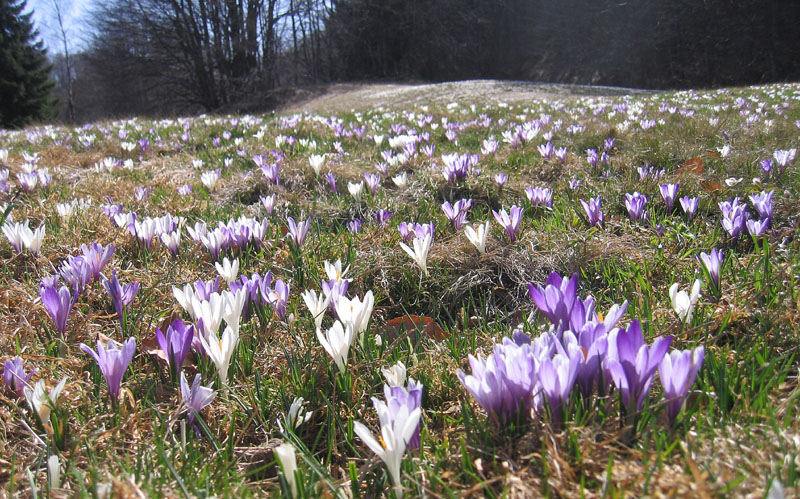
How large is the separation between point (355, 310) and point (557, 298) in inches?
21.5

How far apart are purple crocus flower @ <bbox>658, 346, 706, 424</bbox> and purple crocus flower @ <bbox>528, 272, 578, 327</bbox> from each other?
0.98 ft

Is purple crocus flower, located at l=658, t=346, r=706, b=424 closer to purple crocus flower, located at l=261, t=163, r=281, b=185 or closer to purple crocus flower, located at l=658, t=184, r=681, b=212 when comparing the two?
purple crocus flower, located at l=658, t=184, r=681, b=212

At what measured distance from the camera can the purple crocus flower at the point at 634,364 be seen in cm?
87

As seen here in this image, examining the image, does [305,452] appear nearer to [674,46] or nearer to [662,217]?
[662,217]

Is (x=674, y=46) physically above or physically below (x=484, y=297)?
above

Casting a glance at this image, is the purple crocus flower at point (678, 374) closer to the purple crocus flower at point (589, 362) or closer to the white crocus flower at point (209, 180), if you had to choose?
the purple crocus flower at point (589, 362)

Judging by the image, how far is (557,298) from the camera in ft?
3.90

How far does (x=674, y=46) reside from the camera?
26.6 m

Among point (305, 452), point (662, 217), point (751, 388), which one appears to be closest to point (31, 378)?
point (305, 452)

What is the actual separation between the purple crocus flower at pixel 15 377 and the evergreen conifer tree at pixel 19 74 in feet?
119

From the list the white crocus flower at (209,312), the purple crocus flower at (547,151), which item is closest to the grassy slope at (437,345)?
the white crocus flower at (209,312)

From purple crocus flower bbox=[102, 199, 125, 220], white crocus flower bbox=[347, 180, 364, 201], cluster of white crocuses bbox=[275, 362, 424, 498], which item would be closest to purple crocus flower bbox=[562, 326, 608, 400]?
cluster of white crocuses bbox=[275, 362, 424, 498]

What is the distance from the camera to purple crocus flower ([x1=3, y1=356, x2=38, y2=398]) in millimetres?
1161

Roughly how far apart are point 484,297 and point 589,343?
2.90 feet
